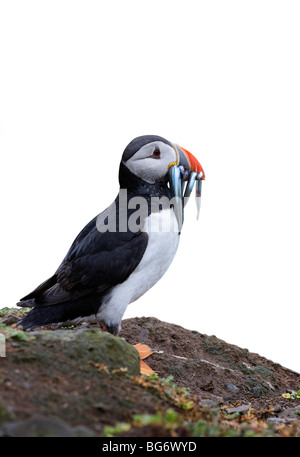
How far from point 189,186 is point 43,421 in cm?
415

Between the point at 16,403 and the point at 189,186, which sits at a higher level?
the point at 189,186

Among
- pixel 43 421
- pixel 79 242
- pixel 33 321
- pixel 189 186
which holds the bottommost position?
pixel 43 421

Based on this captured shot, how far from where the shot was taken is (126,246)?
686 centimetres

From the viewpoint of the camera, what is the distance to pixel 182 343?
27.9 ft

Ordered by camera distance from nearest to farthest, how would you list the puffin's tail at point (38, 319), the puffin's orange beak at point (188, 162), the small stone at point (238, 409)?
the small stone at point (238, 409), the puffin's tail at point (38, 319), the puffin's orange beak at point (188, 162)

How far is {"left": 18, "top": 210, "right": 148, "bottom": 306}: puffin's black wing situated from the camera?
6.84 metres

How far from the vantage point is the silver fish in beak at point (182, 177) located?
7.34 metres

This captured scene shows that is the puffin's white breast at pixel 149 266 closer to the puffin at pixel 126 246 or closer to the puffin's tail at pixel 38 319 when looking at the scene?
the puffin at pixel 126 246

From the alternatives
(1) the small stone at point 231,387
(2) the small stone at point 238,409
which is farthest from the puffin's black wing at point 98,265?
(1) the small stone at point 231,387

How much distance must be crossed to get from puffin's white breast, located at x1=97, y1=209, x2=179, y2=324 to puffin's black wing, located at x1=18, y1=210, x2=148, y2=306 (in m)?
0.10

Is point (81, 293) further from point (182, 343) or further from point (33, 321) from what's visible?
point (182, 343)

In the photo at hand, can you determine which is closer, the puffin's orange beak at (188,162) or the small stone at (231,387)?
the puffin's orange beak at (188,162)

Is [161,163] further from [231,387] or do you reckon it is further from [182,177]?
[231,387]
